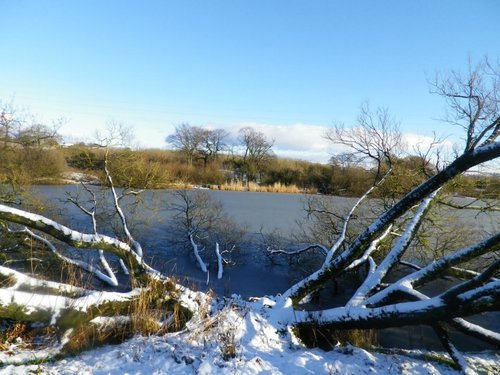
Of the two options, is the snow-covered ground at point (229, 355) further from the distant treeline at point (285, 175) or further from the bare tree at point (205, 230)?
the bare tree at point (205, 230)

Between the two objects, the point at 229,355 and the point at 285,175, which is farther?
the point at 285,175

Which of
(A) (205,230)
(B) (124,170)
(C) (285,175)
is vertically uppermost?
(C) (285,175)

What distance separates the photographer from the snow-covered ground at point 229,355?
9.53ft

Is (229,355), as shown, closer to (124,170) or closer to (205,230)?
(124,170)

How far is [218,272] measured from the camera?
10.5 meters

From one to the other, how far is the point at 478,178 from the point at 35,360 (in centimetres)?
1051

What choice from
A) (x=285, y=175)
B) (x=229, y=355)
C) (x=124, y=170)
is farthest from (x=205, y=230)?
(x=285, y=175)

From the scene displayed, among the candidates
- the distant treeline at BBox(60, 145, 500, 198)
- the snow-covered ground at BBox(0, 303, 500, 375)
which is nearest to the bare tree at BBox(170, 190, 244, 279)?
the distant treeline at BBox(60, 145, 500, 198)

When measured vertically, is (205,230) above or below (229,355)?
below

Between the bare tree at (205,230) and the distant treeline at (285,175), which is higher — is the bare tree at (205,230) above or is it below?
below

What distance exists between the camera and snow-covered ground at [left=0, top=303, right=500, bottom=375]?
9.53ft

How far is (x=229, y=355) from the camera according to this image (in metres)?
3.23

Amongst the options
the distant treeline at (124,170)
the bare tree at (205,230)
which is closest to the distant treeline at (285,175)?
the distant treeline at (124,170)

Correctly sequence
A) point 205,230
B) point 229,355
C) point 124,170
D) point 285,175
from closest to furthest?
point 229,355 → point 124,170 → point 205,230 → point 285,175
